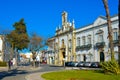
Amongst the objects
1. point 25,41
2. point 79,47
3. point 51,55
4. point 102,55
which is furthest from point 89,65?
point 51,55

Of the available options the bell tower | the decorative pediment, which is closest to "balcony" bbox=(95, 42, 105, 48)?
the decorative pediment

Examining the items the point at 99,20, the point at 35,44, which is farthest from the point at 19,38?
the point at 99,20

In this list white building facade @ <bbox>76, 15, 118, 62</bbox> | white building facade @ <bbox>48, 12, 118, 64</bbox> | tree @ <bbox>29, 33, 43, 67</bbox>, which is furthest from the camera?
tree @ <bbox>29, 33, 43, 67</bbox>

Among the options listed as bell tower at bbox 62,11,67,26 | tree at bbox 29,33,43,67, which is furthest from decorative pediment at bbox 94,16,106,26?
bell tower at bbox 62,11,67,26

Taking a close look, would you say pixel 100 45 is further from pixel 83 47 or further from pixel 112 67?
pixel 112 67

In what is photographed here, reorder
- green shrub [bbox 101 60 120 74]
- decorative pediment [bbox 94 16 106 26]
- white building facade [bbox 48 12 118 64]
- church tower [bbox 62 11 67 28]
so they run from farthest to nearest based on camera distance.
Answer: church tower [bbox 62 11 67 28], decorative pediment [bbox 94 16 106 26], white building facade [bbox 48 12 118 64], green shrub [bbox 101 60 120 74]

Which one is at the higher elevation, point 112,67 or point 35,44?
point 35,44

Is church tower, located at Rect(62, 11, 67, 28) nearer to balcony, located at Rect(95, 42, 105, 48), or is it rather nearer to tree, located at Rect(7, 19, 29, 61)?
tree, located at Rect(7, 19, 29, 61)

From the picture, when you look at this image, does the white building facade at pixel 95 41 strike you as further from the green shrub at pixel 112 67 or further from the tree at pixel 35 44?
the green shrub at pixel 112 67

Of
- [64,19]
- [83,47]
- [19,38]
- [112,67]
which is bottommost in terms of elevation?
[112,67]

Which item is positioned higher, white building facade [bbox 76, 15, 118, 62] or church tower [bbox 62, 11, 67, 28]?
church tower [bbox 62, 11, 67, 28]

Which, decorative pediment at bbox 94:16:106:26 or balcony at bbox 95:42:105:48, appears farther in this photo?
decorative pediment at bbox 94:16:106:26

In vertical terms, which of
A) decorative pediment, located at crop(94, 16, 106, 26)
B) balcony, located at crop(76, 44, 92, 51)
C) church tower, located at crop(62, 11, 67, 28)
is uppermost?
church tower, located at crop(62, 11, 67, 28)

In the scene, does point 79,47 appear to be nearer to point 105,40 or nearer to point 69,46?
point 69,46
